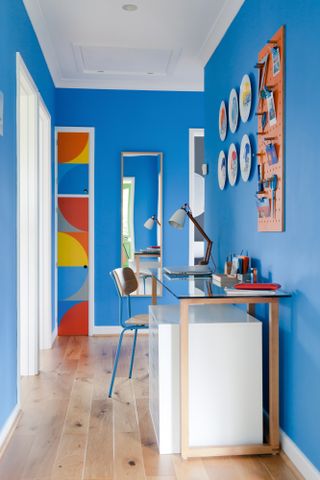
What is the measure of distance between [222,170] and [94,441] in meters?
2.05

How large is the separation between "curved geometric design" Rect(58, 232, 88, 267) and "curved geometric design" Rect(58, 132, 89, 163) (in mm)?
749

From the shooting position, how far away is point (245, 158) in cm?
324

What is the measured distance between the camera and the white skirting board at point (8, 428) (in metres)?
2.67

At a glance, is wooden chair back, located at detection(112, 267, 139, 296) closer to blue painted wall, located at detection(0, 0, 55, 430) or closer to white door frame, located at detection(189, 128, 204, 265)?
blue painted wall, located at detection(0, 0, 55, 430)

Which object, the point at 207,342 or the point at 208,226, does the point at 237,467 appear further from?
the point at 208,226

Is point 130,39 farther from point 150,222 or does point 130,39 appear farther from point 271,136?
point 271,136

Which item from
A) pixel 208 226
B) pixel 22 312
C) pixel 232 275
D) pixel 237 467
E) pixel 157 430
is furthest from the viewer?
pixel 208 226

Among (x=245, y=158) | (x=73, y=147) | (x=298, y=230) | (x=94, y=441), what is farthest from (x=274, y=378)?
(x=73, y=147)

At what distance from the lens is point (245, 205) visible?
3312mm

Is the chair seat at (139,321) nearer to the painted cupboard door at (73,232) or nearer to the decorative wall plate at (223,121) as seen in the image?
the decorative wall plate at (223,121)

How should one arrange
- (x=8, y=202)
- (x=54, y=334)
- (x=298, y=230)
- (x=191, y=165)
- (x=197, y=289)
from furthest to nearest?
(x=191, y=165) < (x=54, y=334) < (x=8, y=202) < (x=197, y=289) < (x=298, y=230)

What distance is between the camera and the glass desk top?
98.4 inches

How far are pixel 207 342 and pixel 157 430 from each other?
1.80 feet

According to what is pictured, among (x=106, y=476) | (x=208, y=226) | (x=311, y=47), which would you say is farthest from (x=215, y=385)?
(x=208, y=226)
